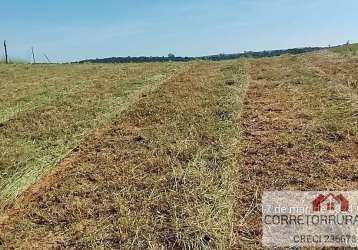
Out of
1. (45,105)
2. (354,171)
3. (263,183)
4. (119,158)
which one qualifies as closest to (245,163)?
(263,183)

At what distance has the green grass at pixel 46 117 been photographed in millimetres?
6118

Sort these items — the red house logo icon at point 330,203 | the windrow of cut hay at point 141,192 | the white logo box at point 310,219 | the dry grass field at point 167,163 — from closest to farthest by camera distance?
the white logo box at point 310,219, the windrow of cut hay at point 141,192, the dry grass field at point 167,163, the red house logo icon at point 330,203

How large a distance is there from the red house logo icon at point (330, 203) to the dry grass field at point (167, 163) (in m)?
0.24

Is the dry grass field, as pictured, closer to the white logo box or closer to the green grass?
the green grass

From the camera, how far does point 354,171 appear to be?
529 centimetres

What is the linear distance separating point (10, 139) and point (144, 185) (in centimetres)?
335

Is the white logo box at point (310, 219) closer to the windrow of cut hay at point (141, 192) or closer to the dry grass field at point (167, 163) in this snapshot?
the dry grass field at point (167, 163)

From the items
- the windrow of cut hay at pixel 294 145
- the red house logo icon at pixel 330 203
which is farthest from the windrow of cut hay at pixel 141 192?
the red house logo icon at pixel 330 203

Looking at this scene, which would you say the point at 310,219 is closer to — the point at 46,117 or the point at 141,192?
the point at 141,192

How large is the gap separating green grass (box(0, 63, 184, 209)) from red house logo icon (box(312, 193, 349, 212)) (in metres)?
3.22

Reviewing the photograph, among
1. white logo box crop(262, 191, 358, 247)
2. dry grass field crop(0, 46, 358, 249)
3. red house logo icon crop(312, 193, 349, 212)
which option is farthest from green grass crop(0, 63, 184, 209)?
red house logo icon crop(312, 193, 349, 212)

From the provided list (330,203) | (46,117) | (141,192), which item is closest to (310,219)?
(330,203)

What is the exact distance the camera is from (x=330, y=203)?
4.55m

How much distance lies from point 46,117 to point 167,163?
4.13m
